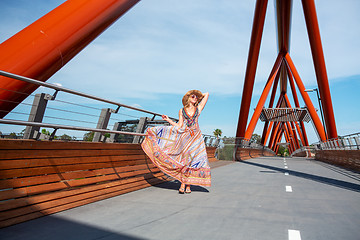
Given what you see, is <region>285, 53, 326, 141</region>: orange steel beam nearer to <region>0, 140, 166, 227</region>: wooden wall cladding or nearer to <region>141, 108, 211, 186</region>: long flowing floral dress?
<region>141, 108, 211, 186</region>: long flowing floral dress

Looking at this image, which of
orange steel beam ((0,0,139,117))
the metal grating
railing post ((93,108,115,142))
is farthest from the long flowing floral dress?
the metal grating

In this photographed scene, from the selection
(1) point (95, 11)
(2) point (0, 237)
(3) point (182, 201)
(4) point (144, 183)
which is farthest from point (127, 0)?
(2) point (0, 237)

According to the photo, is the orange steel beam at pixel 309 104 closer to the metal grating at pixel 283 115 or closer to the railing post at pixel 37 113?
the metal grating at pixel 283 115

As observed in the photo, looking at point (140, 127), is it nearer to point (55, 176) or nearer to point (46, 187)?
point (55, 176)

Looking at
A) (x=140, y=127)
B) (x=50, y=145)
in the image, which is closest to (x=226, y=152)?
(x=140, y=127)

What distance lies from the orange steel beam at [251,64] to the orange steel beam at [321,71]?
3.92 meters

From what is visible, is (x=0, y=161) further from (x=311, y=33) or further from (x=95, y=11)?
(x=311, y=33)

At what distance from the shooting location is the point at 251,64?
28.1 meters

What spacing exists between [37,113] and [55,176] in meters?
1.04

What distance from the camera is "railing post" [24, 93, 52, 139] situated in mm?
4426

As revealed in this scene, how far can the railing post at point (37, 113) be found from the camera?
443 cm

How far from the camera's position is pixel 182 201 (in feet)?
18.4

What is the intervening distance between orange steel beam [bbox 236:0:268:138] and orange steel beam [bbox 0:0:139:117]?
20670 millimetres

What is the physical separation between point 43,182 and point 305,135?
69.2m
